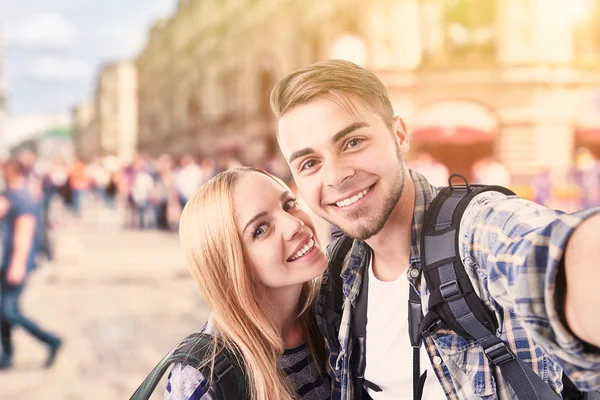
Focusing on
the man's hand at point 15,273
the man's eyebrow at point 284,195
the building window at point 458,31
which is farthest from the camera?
the building window at point 458,31

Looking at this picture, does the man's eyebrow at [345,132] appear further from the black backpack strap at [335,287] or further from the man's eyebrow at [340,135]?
the black backpack strap at [335,287]

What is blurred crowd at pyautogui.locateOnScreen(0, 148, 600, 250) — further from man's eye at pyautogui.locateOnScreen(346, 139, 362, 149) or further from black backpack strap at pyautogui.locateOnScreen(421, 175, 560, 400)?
black backpack strap at pyautogui.locateOnScreen(421, 175, 560, 400)

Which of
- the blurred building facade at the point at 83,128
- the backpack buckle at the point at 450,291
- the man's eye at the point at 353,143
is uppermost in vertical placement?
the man's eye at the point at 353,143

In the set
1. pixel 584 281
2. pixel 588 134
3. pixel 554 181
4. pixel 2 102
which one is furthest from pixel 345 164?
pixel 2 102

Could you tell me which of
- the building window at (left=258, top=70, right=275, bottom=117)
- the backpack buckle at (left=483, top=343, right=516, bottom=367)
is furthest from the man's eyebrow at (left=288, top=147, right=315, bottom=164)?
the building window at (left=258, top=70, right=275, bottom=117)

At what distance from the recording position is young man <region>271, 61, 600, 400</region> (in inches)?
66.5

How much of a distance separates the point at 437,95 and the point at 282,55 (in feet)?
33.6

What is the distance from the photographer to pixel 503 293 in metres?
1.52

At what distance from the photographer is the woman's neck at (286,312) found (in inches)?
95.0

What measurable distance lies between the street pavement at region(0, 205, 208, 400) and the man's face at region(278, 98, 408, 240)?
11.5 feet

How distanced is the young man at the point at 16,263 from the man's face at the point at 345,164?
4.60 m

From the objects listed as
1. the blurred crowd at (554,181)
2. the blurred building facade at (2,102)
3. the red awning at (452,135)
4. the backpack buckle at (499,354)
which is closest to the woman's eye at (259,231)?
the backpack buckle at (499,354)

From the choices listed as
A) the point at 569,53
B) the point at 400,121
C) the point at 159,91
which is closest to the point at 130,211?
the point at 569,53

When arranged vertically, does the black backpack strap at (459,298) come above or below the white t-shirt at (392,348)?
above
